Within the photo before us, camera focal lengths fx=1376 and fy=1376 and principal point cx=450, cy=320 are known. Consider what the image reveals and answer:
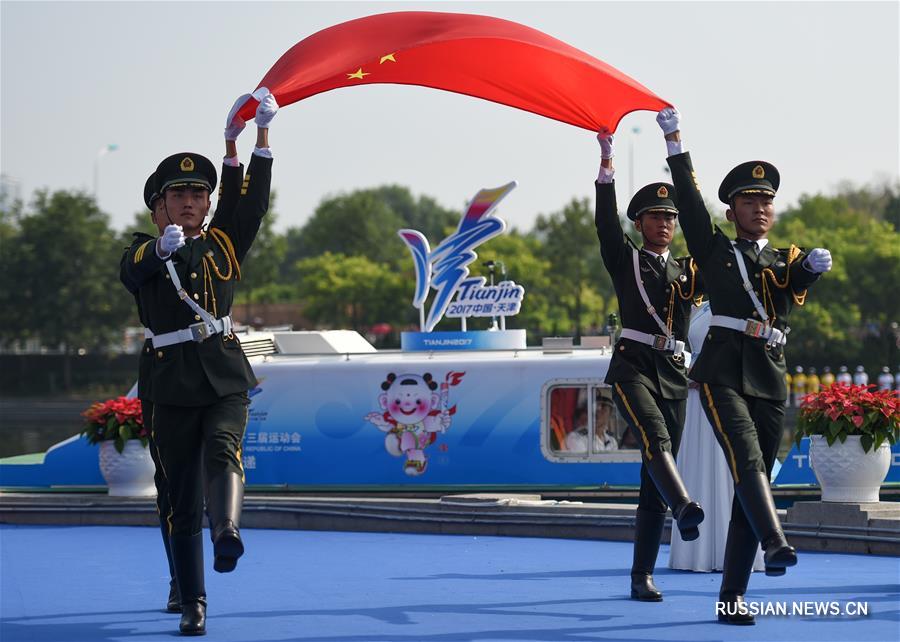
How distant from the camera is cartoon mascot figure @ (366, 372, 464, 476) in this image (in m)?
14.4

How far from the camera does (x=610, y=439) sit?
1417 cm

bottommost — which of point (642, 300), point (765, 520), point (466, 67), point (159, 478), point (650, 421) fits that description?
point (765, 520)

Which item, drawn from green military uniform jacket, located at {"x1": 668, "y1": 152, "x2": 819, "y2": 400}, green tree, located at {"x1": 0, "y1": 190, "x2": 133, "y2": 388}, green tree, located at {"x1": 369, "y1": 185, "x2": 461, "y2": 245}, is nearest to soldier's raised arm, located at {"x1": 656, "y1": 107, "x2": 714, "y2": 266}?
green military uniform jacket, located at {"x1": 668, "y1": 152, "x2": 819, "y2": 400}

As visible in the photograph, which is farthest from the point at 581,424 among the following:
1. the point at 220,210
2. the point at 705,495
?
the point at 220,210

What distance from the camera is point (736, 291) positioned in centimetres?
731

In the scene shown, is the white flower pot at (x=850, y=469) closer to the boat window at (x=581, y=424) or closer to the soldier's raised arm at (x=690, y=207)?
the soldier's raised arm at (x=690, y=207)

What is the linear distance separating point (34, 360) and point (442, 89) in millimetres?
56854

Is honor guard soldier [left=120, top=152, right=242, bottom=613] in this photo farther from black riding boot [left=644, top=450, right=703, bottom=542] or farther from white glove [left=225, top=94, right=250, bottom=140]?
black riding boot [left=644, top=450, right=703, bottom=542]

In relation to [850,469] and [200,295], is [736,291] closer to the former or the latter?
[200,295]

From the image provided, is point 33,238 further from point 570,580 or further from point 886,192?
point 886,192

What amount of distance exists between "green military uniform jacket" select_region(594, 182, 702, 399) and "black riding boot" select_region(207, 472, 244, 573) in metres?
2.38

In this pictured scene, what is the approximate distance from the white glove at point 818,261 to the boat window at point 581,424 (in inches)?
273

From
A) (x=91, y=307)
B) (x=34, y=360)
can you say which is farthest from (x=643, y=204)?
(x=34, y=360)

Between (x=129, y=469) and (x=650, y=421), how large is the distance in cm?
671
